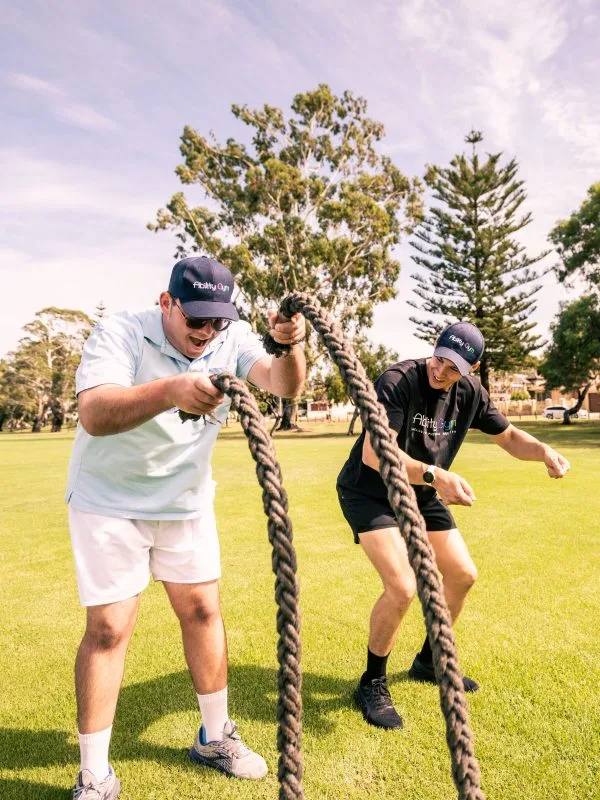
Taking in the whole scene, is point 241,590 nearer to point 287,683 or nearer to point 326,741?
point 326,741

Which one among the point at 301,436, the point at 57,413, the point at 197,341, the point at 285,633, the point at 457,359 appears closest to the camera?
the point at 285,633

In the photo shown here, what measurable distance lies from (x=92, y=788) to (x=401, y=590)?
1.84m

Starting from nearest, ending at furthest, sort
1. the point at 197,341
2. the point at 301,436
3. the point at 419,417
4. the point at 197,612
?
the point at 197,341 → the point at 197,612 → the point at 419,417 → the point at 301,436

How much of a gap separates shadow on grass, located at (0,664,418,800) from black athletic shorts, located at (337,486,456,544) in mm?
1033

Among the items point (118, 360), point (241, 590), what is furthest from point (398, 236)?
point (118, 360)

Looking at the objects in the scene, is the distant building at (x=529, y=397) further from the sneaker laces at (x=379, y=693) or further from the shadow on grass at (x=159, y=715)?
the sneaker laces at (x=379, y=693)

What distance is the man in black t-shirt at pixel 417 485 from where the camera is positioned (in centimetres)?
354

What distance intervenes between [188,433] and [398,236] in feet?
139

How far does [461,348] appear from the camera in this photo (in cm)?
361

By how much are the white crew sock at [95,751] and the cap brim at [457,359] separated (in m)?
2.67

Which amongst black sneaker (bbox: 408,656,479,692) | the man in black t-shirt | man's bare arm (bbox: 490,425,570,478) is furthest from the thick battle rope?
black sneaker (bbox: 408,656,479,692)

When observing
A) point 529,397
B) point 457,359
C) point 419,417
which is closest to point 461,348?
point 457,359

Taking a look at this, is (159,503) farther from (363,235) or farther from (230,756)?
(363,235)

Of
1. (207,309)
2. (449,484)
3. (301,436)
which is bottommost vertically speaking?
(301,436)
